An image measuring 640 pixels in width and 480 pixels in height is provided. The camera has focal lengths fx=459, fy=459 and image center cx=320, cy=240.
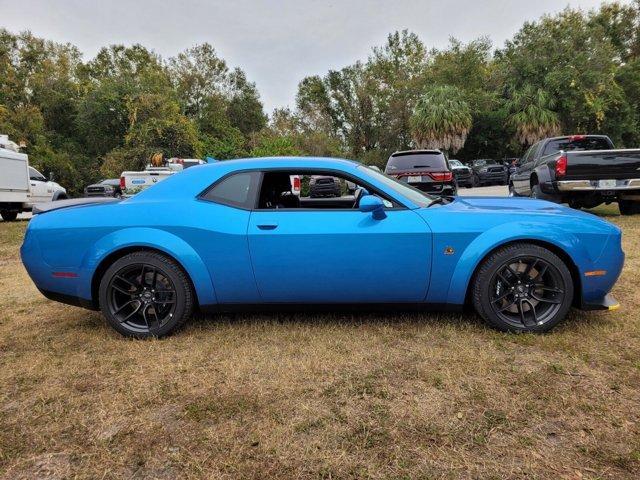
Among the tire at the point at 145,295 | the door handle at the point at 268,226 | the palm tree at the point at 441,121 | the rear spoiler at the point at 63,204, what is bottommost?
the tire at the point at 145,295

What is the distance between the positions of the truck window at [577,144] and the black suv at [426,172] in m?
2.28

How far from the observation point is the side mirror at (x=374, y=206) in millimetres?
3256

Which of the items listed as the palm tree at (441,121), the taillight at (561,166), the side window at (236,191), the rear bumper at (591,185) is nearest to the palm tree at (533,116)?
the palm tree at (441,121)

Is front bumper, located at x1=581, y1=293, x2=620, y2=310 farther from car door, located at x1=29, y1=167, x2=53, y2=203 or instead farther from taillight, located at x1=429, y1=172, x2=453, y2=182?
car door, located at x1=29, y1=167, x2=53, y2=203

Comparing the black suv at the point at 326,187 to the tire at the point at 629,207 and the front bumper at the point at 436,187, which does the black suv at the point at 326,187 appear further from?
the tire at the point at 629,207

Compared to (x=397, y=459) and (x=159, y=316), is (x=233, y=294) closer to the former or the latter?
(x=159, y=316)

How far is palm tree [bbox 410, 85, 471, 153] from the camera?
28.4 meters

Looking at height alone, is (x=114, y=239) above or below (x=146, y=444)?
above

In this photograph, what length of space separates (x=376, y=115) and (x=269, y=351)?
3743 cm

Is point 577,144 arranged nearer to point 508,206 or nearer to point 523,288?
point 508,206

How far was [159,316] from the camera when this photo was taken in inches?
139

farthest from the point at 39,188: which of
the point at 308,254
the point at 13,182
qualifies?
the point at 308,254

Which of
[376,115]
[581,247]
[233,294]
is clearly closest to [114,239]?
[233,294]

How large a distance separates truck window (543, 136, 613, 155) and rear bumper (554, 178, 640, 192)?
2088 mm
